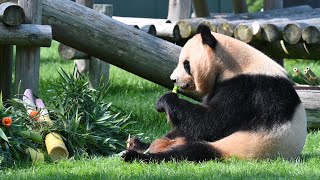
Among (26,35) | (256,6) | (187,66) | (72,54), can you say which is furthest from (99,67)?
(256,6)

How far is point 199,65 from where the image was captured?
18.0 ft

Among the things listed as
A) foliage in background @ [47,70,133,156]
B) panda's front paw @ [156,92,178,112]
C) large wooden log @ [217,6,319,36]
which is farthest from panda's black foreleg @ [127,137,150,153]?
large wooden log @ [217,6,319,36]

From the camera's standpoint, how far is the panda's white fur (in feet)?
17.3

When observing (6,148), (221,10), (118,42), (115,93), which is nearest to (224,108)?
(6,148)

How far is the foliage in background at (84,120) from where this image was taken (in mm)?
5727

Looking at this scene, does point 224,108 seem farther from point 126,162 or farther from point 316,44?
Result: point 316,44

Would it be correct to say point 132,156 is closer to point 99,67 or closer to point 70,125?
point 70,125

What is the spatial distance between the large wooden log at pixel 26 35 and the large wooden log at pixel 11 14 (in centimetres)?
4

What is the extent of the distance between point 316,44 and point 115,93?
261 cm

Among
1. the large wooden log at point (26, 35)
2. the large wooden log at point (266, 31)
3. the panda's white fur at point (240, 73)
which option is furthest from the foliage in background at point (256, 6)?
the panda's white fur at point (240, 73)

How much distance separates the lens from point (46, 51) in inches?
601

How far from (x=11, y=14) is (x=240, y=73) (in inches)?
77.5

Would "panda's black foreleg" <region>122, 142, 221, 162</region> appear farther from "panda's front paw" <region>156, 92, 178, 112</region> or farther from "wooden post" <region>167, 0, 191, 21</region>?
"wooden post" <region>167, 0, 191, 21</region>

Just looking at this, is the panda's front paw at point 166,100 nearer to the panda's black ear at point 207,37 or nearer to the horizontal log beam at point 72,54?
the panda's black ear at point 207,37
